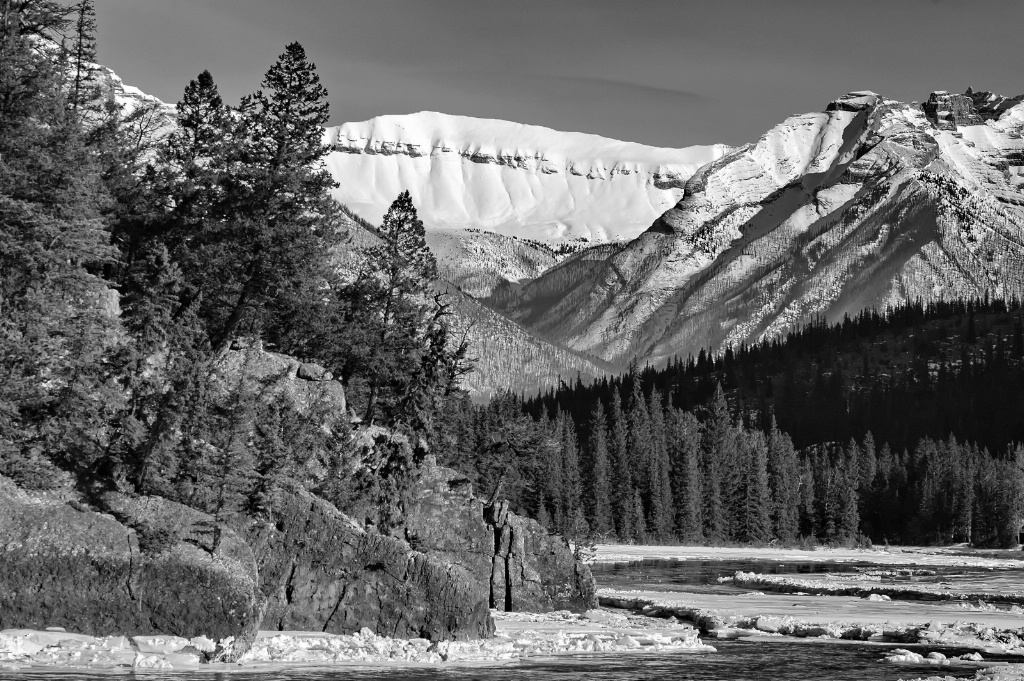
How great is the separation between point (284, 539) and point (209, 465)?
135 inches

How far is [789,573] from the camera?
314 feet

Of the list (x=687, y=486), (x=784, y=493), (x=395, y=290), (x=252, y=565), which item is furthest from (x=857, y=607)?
(x=784, y=493)

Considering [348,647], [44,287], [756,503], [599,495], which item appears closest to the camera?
[348,647]

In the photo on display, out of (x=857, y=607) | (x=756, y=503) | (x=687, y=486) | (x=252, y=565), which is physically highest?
(x=687, y=486)

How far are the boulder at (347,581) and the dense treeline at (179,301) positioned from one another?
Result: 146 centimetres

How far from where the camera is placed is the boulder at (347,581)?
39656 millimetres

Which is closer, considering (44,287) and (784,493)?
(44,287)

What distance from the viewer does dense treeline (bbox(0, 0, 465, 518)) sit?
3881 cm

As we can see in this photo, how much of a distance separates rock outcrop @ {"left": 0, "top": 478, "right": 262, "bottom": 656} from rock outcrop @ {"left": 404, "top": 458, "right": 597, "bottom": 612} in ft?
42.2

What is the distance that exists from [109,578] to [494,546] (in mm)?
20942

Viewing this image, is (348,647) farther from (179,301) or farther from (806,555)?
(806,555)

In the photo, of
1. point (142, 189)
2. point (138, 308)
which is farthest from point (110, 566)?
point (142, 189)

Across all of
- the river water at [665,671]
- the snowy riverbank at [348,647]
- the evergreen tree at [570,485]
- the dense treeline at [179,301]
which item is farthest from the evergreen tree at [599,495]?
the river water at [665,671]

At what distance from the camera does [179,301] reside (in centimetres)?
4703
